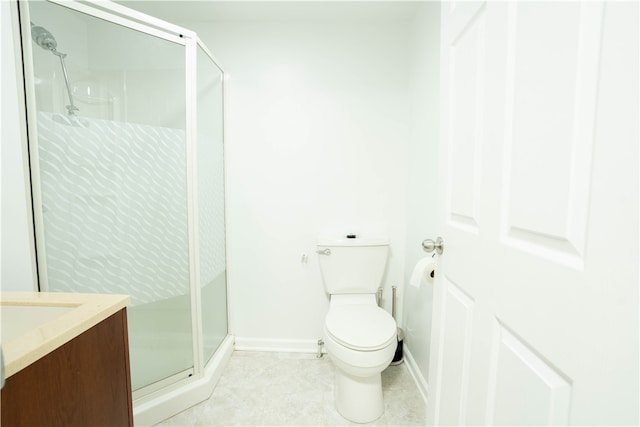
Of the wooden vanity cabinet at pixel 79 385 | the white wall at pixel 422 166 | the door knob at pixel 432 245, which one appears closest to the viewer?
the wooden vanity cabinet at pixel 79 385

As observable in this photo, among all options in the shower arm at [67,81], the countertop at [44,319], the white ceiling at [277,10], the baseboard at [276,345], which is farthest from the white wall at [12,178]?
the baseboard at [276,345]

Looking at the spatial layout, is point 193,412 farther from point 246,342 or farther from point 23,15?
point 23,15

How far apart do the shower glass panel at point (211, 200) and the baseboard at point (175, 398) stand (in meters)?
0.12

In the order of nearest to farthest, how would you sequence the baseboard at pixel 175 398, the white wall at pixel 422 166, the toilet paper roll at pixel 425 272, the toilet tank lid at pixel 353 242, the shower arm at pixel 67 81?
1. the toilet paper roll at pixel 425 272
2. the shower arm at pixel 67 81
3. the baseboard at pixel 175 398
4. the white wall at pixel 422 166
5. the toilet tank lid at pixel 353 242

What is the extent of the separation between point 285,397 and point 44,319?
44.8 inches

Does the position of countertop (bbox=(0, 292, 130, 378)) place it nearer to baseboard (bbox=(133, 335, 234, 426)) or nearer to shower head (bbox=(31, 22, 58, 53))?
baseboard (bbox=(133, 335, 234, 426))

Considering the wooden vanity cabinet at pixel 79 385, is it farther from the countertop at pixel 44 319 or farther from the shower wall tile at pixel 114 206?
the shower wall tile at pixel 114 206

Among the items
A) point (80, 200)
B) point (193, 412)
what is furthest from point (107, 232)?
point (193, 412)

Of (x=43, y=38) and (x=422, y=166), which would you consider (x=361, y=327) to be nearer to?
(x=422, y=166)

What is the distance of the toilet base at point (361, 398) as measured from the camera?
1.26 meters

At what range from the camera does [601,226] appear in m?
0.35

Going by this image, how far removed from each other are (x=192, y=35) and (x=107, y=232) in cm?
104

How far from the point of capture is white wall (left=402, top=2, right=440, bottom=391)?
53.9 inches

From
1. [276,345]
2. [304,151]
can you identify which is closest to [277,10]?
[304,151]
